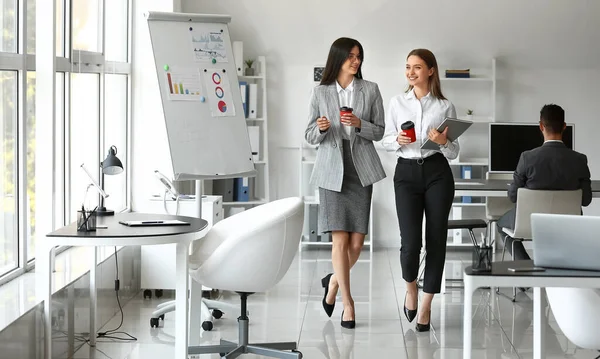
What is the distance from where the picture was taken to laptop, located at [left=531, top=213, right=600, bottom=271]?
119 inches

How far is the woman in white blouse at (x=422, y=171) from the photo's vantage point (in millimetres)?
5125

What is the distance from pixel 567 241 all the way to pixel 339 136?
7.55 ft

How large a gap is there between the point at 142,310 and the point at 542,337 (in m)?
2.96

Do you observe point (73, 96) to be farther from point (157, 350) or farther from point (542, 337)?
point (542, 337)

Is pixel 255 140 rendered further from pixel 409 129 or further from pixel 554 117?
pixel 409 129

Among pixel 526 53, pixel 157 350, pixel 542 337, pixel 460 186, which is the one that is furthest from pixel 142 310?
pixel 526 53

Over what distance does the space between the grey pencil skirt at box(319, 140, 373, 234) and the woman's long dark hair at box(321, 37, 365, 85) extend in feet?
1.25

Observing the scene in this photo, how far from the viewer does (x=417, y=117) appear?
17.1ft

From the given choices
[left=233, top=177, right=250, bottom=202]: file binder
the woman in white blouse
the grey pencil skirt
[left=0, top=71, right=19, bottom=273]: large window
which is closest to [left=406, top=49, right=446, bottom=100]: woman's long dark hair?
the woman in white blouse

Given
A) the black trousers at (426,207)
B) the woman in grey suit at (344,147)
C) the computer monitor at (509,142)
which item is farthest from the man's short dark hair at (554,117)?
the computer monitor at (509,142)

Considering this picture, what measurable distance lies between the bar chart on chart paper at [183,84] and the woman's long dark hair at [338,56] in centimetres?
75

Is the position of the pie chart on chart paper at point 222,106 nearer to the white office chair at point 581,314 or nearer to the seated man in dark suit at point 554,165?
the seated man in dark suit at point 554,165

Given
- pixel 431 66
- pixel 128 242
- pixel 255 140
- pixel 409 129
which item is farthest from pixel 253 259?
pixel 255 140

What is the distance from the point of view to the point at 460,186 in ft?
21.1
